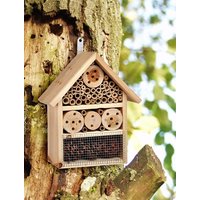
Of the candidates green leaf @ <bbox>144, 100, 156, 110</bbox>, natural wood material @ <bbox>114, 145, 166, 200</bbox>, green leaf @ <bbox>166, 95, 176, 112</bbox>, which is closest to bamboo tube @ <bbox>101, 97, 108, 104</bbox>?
natural wood material @ <bbox>114, 145, 166, 200</bbox>

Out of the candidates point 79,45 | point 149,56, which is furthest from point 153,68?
point 79,45

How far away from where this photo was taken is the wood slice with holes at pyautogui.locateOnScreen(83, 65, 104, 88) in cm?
112

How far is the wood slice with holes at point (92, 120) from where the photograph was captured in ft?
3.69

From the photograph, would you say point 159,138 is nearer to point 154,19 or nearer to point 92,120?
point 154,19

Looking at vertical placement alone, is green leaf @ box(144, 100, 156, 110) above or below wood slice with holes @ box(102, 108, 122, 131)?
above

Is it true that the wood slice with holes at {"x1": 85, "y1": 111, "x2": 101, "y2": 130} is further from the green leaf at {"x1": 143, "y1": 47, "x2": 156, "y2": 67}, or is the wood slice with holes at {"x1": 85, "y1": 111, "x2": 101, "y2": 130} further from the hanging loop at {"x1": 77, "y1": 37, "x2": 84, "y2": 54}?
the green leaf at {"x1": 143, "y1": 47, "x2": 156, "y2": 67}

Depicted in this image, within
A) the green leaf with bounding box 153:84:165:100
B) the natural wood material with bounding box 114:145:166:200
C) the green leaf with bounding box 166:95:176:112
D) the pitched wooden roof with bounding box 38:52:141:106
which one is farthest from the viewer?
the green leaf with bounding box 153:84:165:100

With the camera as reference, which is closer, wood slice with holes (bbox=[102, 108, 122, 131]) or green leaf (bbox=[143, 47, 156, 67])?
wood slice with holes (bbox=[102, 108, 122, 131])

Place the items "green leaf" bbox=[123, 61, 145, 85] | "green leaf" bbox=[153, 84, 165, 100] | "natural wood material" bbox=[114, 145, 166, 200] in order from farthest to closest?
"green leaf" bbox=[123, 61, 145, 85], "green leaf" bbox=[153, 84, 165, 100], "natural wood material" bbox=[114, 145, 166, 200]

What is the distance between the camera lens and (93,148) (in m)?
1.14

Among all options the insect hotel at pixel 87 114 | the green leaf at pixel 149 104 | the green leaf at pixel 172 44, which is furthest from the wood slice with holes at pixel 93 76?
the green leaf at pixel 172 44

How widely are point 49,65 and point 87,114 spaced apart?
0.37 ft
